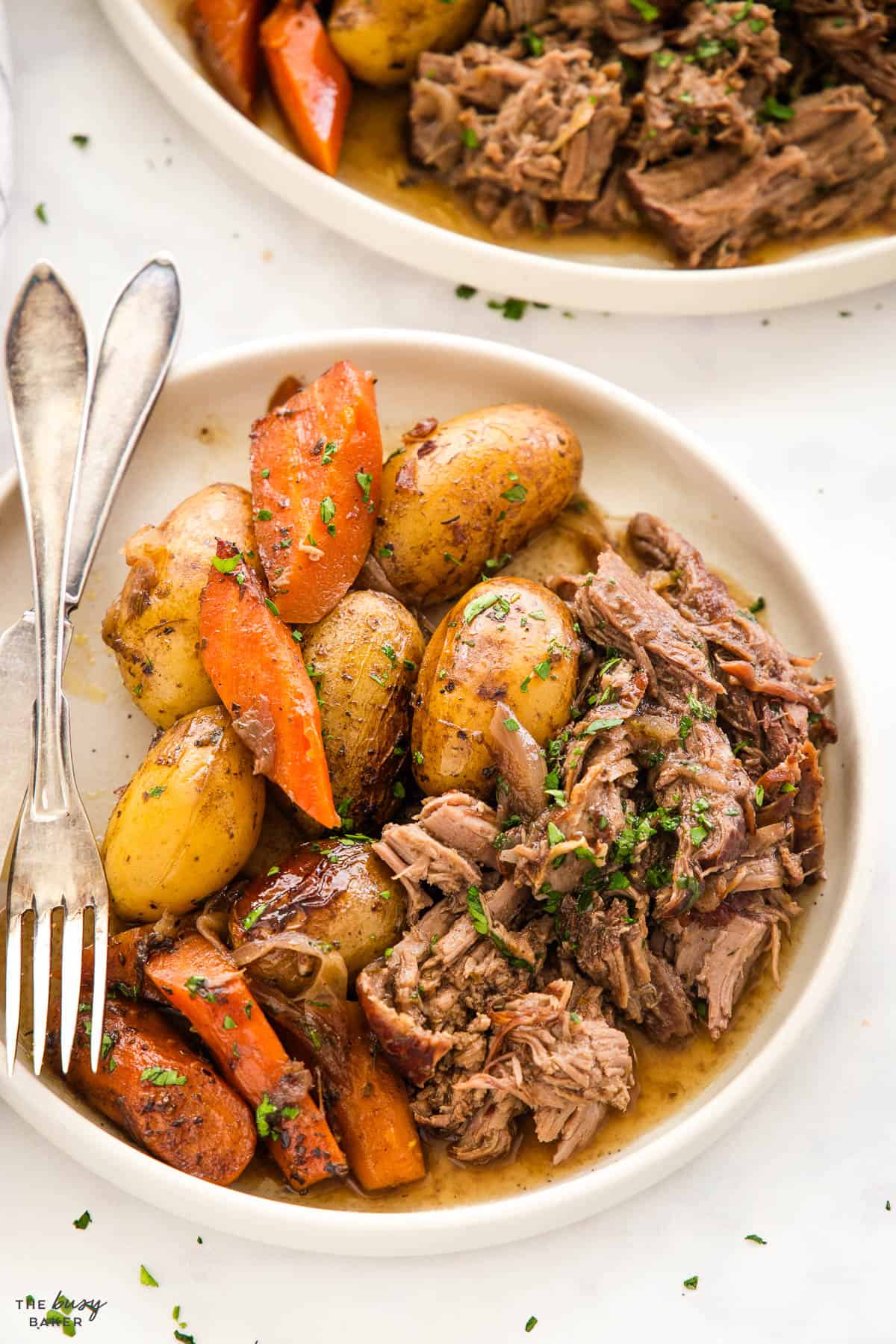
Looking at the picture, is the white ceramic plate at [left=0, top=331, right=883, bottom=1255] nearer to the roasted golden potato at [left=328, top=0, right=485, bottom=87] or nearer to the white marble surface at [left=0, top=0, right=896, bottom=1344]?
the white marble surface at [left=0, top=0, right=896, bottom=1344]

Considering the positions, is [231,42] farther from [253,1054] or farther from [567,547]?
[253,1054]

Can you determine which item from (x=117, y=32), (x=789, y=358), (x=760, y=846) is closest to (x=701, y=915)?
(x=760, y=846)

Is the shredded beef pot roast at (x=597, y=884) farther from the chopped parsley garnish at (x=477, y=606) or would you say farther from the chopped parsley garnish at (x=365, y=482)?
Result: the chopped parsley garnish at (x=365, y=482)

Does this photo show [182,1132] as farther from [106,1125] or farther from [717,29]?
[717,29]

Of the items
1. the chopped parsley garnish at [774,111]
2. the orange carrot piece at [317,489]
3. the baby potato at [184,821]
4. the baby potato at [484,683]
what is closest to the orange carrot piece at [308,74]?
the orange carrot piece at [317,489]

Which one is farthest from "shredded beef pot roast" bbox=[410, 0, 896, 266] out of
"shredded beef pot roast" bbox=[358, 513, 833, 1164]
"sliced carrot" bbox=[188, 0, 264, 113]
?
"shredded beef pot roast" bbox=[358, 513, 833, 1164]

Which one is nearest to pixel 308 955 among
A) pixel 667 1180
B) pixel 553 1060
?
pixel 553 1060
